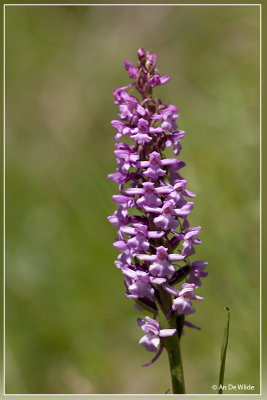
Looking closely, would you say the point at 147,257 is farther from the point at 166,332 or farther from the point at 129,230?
the point at 166,332

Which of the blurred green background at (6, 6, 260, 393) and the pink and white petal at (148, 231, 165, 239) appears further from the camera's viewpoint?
the blurred green background at (6, 6, 260, 393)

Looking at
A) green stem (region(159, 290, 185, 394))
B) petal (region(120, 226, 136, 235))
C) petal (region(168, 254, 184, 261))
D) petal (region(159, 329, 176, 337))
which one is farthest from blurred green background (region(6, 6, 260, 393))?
petal (region(120, 226, 136, 235))

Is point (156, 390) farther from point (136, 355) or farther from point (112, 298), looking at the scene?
point (112, 298)

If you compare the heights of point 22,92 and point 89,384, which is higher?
point 22,92

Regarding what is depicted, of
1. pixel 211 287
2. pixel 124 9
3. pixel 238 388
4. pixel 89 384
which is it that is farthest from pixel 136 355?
pixel 124 9

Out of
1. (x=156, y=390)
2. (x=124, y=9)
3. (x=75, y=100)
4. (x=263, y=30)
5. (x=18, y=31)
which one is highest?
(x=124, y=9)

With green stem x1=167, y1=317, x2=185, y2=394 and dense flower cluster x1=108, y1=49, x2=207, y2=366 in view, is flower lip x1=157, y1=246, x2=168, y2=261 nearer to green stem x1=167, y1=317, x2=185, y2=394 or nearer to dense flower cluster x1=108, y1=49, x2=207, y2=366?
dense flower cluster x1=108, y1=49, x2=207, y2=366

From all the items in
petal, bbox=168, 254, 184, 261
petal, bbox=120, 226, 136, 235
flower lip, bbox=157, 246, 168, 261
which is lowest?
petal, bbox=168, 254, 184, 261
